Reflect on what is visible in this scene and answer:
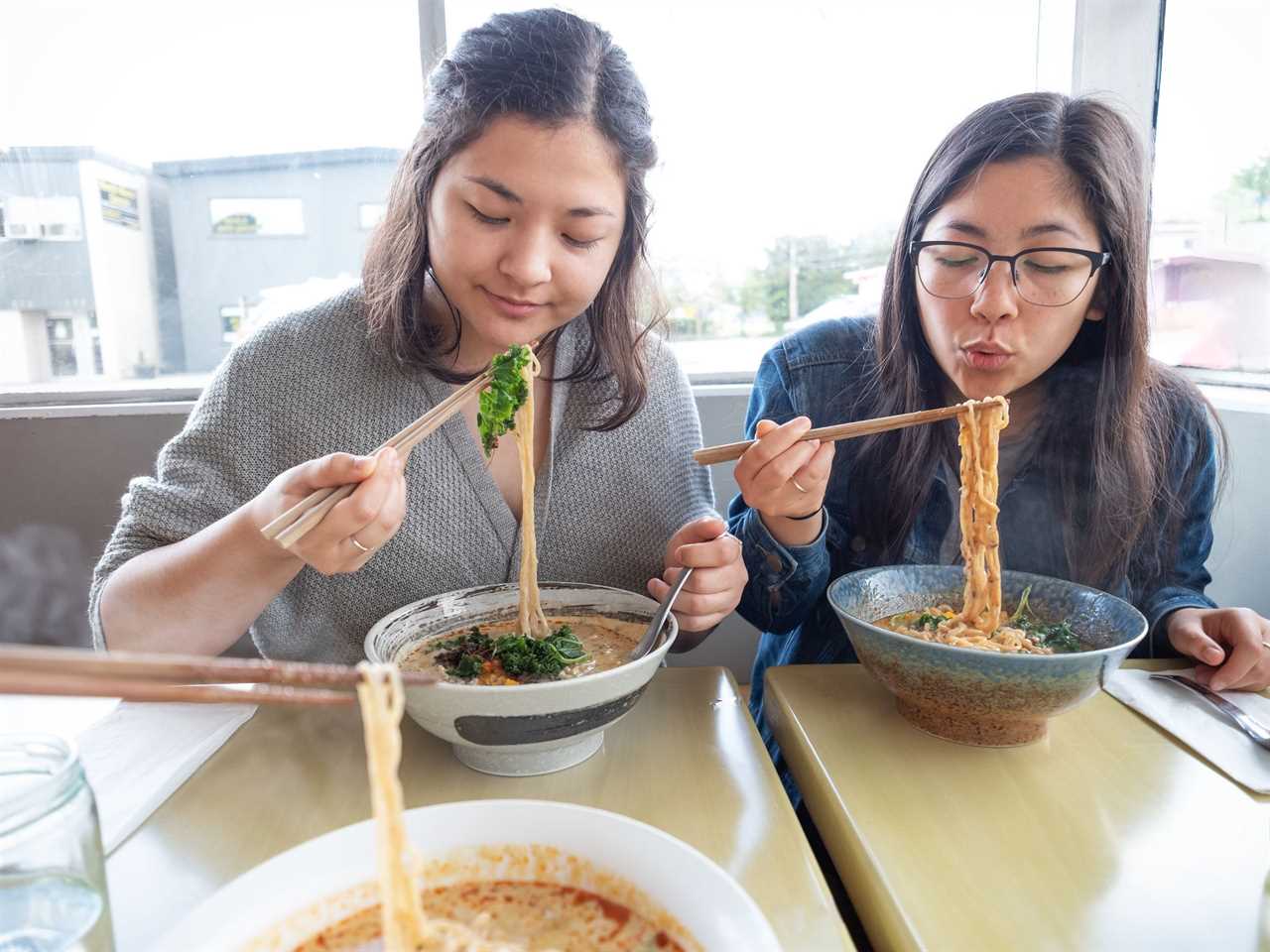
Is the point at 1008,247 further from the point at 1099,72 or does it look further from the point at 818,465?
the point at 1099,72

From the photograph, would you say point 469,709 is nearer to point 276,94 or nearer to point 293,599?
point 293,599

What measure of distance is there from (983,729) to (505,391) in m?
1.04

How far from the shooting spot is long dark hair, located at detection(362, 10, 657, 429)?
160cm

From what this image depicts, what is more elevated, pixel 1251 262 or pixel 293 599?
pixel 1251 262

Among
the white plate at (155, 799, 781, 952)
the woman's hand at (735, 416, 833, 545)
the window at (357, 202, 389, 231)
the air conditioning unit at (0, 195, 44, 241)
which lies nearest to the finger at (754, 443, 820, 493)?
the woman's hand at (735, 416, 833, 545)

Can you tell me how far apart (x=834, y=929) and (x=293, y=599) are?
4.60 ft

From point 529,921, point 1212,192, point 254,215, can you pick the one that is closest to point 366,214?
point 254,215

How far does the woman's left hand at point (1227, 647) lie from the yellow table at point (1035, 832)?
0.24 metres

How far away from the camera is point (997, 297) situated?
5.67ft

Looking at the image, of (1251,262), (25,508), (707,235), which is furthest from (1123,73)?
(25,508)

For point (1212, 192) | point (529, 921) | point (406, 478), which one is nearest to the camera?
point (529, 921)

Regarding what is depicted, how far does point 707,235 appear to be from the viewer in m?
3.38

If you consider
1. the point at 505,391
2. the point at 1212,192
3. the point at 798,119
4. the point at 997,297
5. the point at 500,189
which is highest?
the point at 798,119

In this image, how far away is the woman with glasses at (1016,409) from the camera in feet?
5.72
